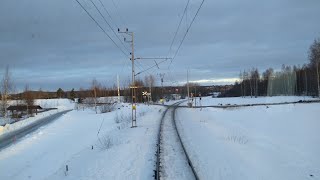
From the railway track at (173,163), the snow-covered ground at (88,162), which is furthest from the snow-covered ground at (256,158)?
the snow-covered ground at (88,162)

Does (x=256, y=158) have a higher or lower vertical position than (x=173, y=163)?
lower

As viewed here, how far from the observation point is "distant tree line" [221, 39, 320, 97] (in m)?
87.9

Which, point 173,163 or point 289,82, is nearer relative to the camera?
point 173,163

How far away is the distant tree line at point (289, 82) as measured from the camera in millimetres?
87881

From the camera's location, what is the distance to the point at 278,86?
5236 inches

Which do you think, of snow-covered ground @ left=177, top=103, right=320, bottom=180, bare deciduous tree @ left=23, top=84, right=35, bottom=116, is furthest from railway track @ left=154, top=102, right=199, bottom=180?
bare deciduous tree @ left=23, top=84, right=35, bottom=116

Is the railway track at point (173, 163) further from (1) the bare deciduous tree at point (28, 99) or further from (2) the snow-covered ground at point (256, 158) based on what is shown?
(1) the bare deciduous tree at point (28, 99)

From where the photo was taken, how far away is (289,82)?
120m

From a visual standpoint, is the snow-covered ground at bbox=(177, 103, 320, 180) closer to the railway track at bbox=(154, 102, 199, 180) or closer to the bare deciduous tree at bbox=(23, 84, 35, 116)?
the railway track at bbox=(154, 102, 199, 180)

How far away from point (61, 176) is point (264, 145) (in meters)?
9.96

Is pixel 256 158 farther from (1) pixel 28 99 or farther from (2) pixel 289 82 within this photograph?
(2) pixel 289 82

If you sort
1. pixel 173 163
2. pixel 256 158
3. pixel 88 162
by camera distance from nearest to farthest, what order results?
1. pixel 173 163
2. pixel 256 158
3. pixel 88 162

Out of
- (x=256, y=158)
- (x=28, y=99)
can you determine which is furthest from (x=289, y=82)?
(x=256, y=158)

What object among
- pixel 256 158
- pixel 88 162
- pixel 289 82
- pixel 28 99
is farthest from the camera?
pixel 289 82
